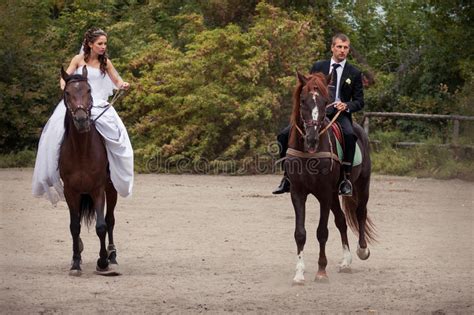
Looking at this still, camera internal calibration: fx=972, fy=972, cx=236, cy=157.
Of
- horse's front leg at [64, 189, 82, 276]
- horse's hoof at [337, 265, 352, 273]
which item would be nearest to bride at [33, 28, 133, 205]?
horse's front leg at [64, 189, 82, 276]

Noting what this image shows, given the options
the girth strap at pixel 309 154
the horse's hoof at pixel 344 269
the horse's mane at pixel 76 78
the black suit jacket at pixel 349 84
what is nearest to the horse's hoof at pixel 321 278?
the horse's hoof at pixel 344 269

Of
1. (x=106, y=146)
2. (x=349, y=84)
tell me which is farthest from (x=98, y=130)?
(x=349, y=84)

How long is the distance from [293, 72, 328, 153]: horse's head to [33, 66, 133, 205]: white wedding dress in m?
2.18

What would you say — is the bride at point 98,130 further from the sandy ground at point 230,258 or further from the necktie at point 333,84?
the necktie at point 333,84

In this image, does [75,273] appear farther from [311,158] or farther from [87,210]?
[311,158]

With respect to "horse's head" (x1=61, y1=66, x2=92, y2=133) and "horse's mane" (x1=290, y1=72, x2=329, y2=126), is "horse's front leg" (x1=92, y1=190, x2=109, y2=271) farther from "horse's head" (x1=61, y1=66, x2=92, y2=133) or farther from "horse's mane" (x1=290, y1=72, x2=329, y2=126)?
"horse's mane" (x1=290, y1=72, x2=329, y2=126)

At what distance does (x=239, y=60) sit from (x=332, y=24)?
5.43 metres

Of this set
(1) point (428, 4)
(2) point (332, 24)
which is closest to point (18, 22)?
(2) point (332, 24)

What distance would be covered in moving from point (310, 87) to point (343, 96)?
4.47ft

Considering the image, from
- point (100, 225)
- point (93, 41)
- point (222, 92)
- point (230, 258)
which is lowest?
point (230, 258)

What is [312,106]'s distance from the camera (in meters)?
10.1

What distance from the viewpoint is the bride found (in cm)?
1105

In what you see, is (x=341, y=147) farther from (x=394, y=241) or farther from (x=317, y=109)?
(x=394, y=241)

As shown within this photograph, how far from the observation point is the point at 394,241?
44.5 ft
